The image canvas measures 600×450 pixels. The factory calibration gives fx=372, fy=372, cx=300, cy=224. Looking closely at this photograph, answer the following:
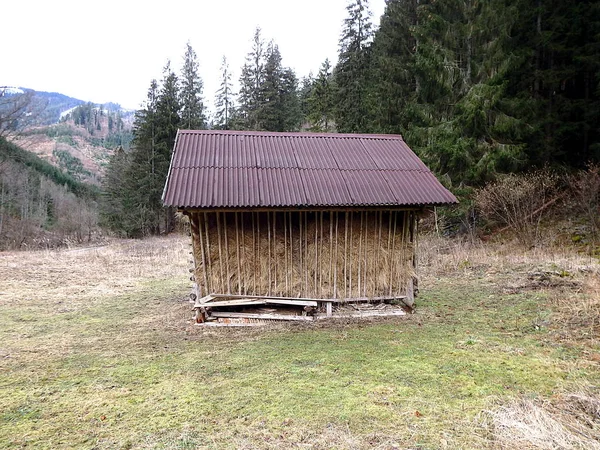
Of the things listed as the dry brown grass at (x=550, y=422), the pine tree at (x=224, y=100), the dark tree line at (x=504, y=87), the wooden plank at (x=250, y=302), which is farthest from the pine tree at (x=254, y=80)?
the dry brown grass at (x=550, y=422)

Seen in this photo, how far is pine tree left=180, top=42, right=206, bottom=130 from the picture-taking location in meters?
31.3

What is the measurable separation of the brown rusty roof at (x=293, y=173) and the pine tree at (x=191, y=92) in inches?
951

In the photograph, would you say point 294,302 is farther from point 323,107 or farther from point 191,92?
point 191,92

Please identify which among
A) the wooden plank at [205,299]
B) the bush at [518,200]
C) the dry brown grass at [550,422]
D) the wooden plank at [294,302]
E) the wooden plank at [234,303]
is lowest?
the dry brown grass at [550,422]

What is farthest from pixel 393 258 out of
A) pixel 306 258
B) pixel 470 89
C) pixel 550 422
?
pixel 470 89

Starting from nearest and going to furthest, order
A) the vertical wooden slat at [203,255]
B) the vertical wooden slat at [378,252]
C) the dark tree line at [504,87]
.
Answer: the vertical wooden slat at [203,255] → the vertical wooden slat at [378,252] → the dark tree line at [504,87]

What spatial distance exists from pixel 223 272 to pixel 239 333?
1258mm

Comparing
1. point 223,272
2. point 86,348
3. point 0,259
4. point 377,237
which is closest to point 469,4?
point 377,237

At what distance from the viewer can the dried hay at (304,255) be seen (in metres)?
7.59

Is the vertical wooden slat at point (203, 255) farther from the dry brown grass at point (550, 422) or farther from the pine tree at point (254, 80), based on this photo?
the pine tree at point (254, 80)

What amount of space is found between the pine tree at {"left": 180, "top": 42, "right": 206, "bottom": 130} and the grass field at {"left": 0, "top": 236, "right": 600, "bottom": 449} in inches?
946

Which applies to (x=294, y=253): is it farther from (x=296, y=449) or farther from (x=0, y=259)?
(x=0, y=259)

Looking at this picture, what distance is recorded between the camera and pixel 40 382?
5.17 m

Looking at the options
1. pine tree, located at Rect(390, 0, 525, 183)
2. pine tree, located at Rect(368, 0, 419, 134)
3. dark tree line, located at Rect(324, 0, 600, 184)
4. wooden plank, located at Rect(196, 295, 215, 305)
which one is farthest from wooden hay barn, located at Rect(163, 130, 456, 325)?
pine tree, located at Rect(368, 0, 419, 134)
